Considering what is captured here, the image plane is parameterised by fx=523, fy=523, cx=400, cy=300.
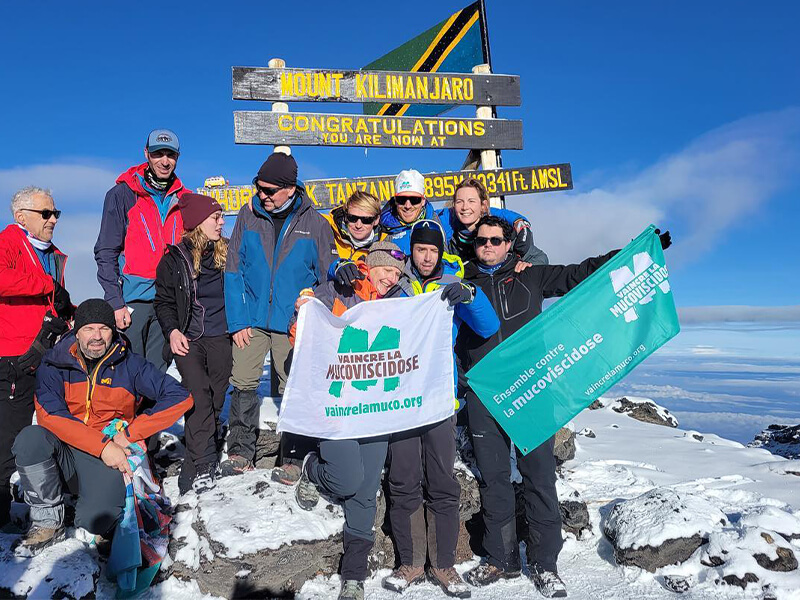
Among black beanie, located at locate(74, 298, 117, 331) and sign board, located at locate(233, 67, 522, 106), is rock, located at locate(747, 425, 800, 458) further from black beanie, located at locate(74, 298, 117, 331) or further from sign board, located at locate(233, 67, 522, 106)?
black beanie, located at locate(74, 298, 117, 331)

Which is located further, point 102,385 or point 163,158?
point 163,158

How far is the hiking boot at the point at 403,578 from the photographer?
173 inches

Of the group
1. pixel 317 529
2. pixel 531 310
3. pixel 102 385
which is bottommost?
pixel 317 529

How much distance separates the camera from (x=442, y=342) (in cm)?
459

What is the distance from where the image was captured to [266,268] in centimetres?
503

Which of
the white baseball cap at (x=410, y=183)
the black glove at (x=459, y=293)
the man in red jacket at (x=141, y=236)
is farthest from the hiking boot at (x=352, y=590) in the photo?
the white baseball cap at (x=410, y=183)

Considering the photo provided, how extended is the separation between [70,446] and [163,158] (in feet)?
9.42

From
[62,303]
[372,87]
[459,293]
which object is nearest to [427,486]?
[459,293]

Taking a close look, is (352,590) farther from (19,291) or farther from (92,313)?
(19,291)

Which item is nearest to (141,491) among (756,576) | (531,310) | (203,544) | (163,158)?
(203,544)

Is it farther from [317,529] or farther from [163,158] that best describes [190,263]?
[317,529]

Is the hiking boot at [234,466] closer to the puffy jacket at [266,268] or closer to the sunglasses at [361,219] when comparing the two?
the puffy jacket at [266,268]

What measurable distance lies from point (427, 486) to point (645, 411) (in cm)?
1007

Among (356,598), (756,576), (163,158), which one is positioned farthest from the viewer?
(163,158)
